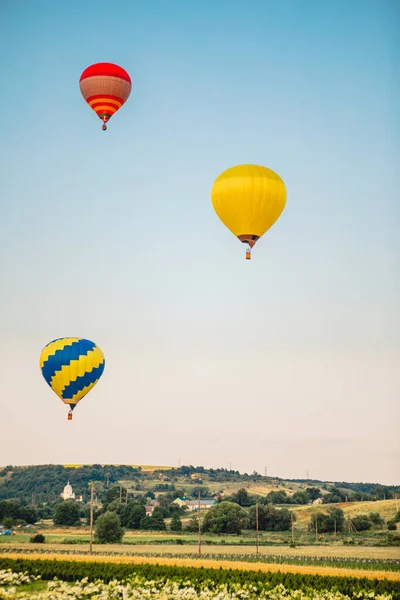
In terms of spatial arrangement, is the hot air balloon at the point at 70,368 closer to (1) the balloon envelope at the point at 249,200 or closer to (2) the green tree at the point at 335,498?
(1) the balloon envelope at the point at 249,200

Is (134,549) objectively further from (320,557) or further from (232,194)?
(232,194)

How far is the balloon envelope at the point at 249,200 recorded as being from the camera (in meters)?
38.2

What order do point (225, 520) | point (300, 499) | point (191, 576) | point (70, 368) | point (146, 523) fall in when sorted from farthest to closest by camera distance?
point (300, 499) < point (146, 523) < point (225, 520) < point (70, 368) < point (191, 576)

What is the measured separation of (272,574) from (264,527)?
64577 millimetres

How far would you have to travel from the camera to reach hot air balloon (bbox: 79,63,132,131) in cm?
4569

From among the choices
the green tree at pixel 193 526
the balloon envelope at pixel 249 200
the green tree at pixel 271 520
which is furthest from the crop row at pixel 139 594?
the green tree at pixel 271 520

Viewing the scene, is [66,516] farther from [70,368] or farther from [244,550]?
[70,368]

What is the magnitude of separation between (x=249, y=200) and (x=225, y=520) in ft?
225

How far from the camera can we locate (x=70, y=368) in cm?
4844

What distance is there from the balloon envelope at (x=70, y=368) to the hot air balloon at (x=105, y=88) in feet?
50.0

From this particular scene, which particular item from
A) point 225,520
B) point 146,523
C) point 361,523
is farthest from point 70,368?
point 361,523

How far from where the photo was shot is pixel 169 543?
81.6 metres

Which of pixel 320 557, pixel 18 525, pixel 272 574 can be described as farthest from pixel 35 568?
pixel 18 525

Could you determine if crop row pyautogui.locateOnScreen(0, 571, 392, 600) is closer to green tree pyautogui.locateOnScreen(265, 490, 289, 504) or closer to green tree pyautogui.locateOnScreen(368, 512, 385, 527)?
green tree pyautogui.locateOnScreen(368, 512, 385, 527)
